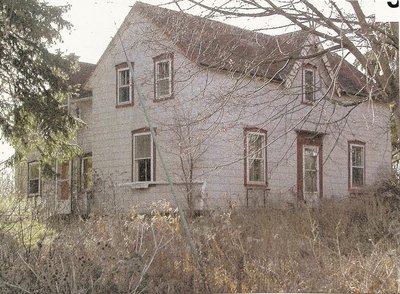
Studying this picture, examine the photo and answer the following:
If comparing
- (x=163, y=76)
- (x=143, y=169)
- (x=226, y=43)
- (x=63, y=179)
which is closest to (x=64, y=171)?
(x=63, y=179)

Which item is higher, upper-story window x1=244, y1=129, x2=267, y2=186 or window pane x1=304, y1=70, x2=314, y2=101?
window pane x1=304, y1=70, x2=314, y2=101

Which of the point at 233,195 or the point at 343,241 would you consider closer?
the point at 233,195

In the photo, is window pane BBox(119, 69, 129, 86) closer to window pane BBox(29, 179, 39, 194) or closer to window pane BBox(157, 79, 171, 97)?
window pane BBox(157, 79, 171, 97)

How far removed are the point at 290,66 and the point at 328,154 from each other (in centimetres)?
56

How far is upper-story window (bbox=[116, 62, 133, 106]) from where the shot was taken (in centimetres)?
384

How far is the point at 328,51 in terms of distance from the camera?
402cm

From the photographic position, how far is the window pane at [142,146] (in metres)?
3.75

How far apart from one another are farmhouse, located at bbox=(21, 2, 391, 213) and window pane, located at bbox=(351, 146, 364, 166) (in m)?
0.01

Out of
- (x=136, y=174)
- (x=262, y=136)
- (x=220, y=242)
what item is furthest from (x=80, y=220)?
(x=262, y=136)

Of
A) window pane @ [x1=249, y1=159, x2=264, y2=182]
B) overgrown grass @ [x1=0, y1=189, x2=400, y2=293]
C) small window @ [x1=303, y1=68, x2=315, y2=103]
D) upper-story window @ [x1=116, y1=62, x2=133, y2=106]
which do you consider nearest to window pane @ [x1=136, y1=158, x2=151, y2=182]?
overgrown grass @ [x1=0, y1=189, x2=400, y2=293]

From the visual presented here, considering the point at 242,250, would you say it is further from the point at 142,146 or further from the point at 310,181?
the point at 142,146

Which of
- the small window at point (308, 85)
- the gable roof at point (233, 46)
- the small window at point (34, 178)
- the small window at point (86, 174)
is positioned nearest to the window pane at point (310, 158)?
the small window at point (308, 85)

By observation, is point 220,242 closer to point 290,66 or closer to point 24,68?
point 290,66

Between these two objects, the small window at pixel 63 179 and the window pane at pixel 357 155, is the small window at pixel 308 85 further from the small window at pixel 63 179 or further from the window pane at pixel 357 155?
the small window at pixel 63 179
